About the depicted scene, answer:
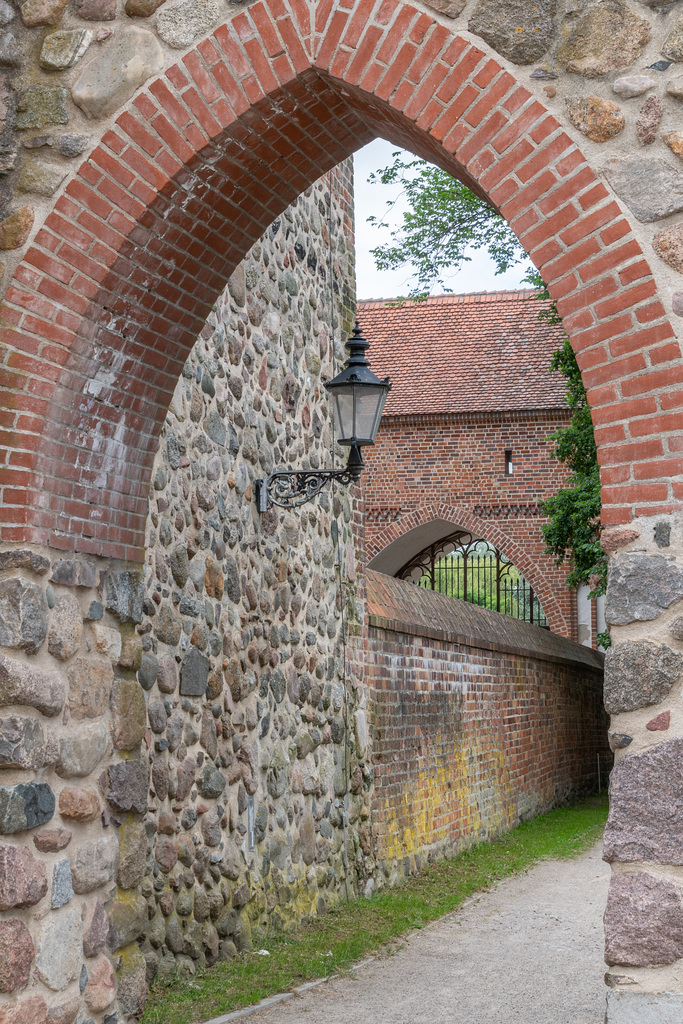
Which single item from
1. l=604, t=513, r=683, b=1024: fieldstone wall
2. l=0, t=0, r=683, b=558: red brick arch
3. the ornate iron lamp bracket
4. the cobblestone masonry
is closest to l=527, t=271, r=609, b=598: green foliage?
the ornate iron lamp bracket

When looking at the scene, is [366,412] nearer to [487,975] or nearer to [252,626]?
[252,626]

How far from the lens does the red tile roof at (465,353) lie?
2030 centimetres

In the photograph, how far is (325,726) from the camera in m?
8.08

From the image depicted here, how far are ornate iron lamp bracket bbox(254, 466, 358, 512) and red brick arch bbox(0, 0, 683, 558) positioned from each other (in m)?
1.96

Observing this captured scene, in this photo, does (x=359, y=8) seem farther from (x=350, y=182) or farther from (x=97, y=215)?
(x=350, y=182)

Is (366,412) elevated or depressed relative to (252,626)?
elevated

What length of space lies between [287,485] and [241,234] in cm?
274

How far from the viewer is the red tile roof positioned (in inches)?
799

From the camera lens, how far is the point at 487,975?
252 inches

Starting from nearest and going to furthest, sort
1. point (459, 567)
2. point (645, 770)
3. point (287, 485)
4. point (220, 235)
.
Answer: point (645, 770), point (220, 235), point (287, 485), point (459, 567)

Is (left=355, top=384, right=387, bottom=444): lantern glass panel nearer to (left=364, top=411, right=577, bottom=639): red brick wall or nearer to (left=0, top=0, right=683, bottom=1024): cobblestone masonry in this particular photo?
(left=0, top=0, right=683, bottom=1024): cobblestone masonry

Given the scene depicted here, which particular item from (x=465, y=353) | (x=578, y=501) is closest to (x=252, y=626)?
(x=578, y=501)

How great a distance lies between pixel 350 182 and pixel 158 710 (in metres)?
5.50

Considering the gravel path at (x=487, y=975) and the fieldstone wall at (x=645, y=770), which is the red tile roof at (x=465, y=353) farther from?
the fieldstone wall at (x=645, y=770)
